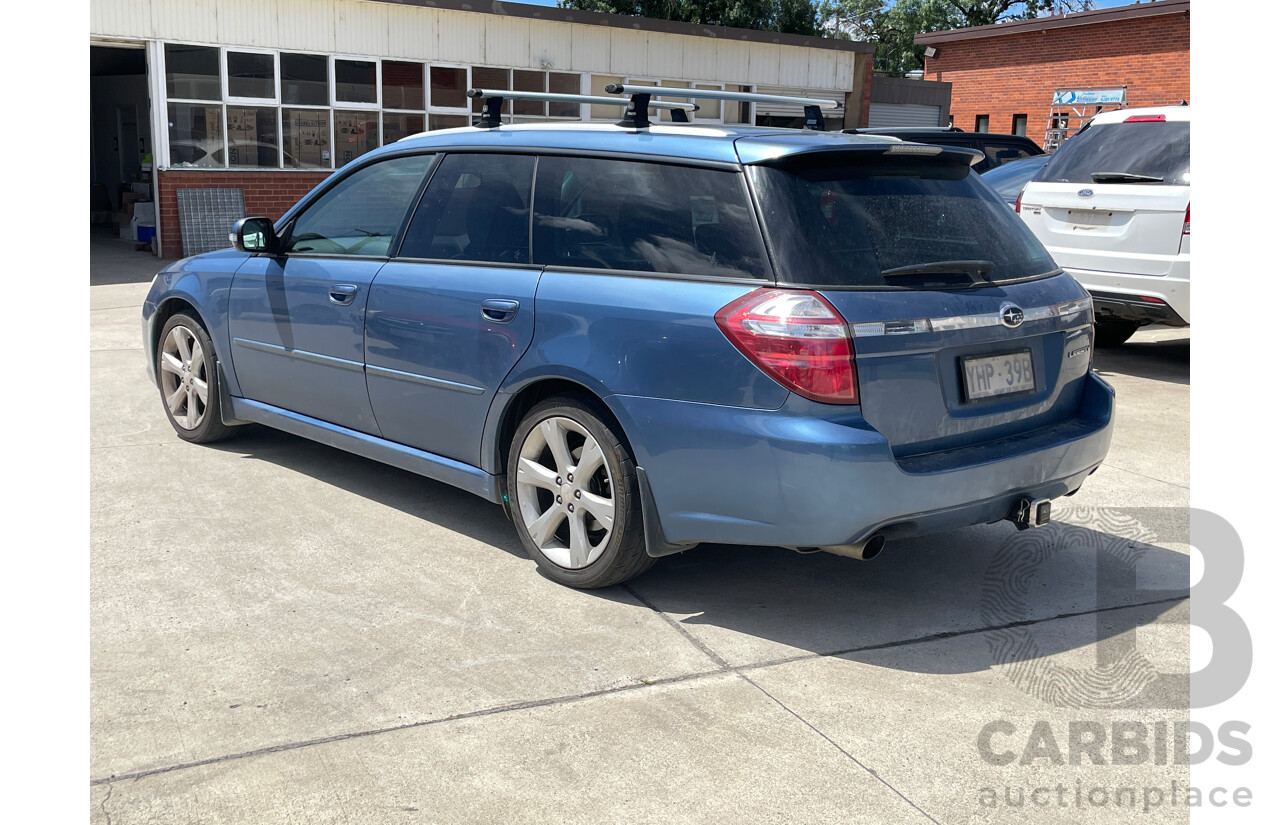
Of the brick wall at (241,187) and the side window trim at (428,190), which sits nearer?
the side window trim at (428,190)

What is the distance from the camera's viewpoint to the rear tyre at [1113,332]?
34.6 ft

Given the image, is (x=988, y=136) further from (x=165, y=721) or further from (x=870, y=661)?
(x=165, y=721)

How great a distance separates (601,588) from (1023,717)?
1.62 meters

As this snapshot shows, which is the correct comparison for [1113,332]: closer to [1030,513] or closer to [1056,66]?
[1030,513]

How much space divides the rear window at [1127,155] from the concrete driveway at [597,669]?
3866mm

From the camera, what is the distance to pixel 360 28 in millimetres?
18703

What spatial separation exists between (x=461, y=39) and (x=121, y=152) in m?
8.62

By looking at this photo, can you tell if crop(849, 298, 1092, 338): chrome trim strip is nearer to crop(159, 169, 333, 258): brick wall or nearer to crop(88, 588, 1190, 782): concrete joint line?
crop(88, 588, 1190, 782): concrete joint line

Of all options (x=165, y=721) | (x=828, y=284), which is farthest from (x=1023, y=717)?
(x=165, y=721)

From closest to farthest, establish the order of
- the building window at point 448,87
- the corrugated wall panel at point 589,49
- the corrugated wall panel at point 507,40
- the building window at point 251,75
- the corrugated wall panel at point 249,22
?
the corrugated wall panel at point 249,22, the building window at point 251,75, the building window at point 448,87, the corrugated wall panel at point 507,40, the corrugated wall panel at point 589,49

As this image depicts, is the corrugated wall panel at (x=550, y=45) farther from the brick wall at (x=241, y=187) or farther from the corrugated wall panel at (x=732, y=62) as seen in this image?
the brick wall at (x=241, y=187)

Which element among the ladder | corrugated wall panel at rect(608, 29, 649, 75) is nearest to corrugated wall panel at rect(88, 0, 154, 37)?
corrugated wall panel at rect(608, 29, 649, 75)

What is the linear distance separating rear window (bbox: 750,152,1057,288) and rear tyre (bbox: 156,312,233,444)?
3568 millimetres

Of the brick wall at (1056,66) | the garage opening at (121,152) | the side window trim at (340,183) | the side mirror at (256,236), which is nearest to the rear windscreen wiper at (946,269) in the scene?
the side window trim at (340,183)
